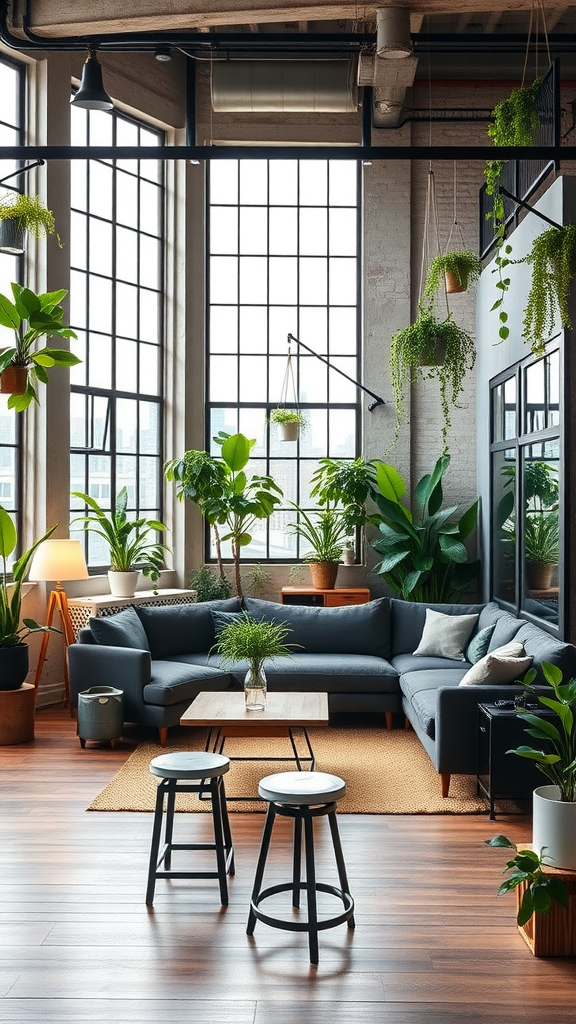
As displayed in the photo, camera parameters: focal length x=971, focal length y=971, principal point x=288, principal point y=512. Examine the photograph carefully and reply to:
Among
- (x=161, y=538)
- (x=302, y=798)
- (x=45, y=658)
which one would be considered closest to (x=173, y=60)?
(x=161, y=538)

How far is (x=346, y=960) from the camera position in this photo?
11.3 ft

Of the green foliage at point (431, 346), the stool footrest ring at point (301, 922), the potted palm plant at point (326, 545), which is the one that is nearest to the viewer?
the stool footrest ring at point (301, 922)

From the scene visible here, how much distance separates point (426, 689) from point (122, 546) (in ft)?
9.72

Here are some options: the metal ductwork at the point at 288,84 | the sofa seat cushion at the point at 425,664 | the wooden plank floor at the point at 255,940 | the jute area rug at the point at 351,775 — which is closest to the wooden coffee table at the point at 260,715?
the jute area rug at the point at 351,775

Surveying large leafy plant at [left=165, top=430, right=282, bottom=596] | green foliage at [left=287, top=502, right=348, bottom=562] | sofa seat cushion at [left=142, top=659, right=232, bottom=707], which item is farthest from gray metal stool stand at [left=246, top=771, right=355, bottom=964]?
green foliage at [left=287, top=502, right=348, bottom=562]

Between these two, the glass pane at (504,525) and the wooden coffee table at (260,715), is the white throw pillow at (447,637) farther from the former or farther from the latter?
the wooden coffee table at (260,715)

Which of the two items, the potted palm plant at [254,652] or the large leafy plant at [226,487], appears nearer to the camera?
the potted palm plant at [254,652]

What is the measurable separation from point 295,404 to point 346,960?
635cm

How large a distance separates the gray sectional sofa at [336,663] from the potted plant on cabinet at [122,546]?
612mm

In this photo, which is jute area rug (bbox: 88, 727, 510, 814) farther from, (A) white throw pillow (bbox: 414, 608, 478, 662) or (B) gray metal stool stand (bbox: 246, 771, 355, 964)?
(B) gray metal stool stand (bbox: 246, 771, 355, 964)

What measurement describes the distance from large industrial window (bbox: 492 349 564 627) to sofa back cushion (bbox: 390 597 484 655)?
0.39 meters

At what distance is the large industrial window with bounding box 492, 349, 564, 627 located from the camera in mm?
6016

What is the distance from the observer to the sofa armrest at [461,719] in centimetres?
532

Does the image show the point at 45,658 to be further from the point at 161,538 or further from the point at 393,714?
the point at 393,714
